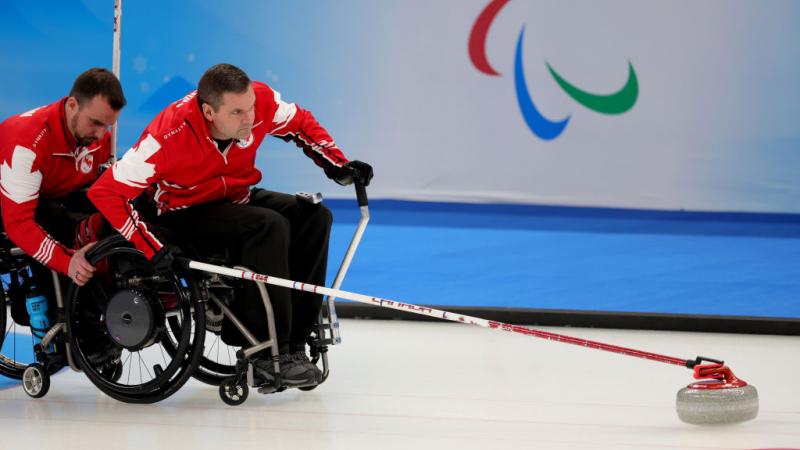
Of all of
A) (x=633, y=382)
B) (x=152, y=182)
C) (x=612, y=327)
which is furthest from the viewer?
(x=612, y=327)

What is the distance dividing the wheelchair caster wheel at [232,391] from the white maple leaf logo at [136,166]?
0.63 meters

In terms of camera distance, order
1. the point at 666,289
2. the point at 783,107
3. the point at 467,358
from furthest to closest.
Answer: the point at 783,107 < the point at 666,289 < the point at 467,358

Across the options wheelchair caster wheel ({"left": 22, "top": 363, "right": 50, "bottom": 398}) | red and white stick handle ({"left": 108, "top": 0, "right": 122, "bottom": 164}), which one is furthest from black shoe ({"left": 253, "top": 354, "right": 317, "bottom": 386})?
red and white stick handle ({"left": 108, "top": 0, "right": 122, "bottom": 164})

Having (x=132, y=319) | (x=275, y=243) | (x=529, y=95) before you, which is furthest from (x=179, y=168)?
(x=529, y=95)

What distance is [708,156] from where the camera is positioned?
269 inches

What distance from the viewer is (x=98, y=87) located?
334 centimetres

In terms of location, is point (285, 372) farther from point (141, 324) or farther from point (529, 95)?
point (529, 95)

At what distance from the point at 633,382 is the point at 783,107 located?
372cm

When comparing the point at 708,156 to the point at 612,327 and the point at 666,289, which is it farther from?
the point at 612,327

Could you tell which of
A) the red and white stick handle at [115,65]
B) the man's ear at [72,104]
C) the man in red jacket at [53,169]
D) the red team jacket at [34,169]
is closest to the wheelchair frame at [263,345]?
the man in red jacket at [53,169]

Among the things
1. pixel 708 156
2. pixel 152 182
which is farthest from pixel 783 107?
pixel 152 182

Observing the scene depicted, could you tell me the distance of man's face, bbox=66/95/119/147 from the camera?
3.36 metres

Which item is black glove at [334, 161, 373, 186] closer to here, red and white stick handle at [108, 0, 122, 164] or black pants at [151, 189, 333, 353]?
black pants at [151, 189, 333, 353]

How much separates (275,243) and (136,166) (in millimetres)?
441
